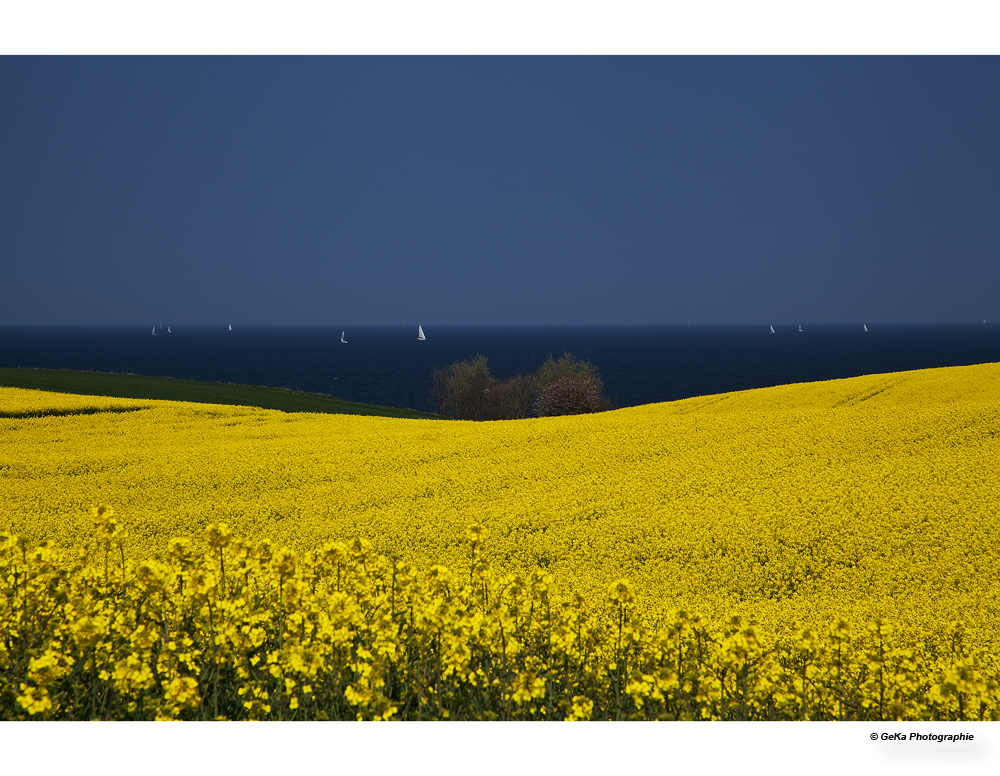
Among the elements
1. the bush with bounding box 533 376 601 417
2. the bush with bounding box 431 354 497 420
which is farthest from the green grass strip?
the bush with bounding box 431 354 497 420

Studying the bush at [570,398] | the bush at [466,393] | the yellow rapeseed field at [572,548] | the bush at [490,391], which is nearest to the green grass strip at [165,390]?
the yellow rapeseed field at [572,548]

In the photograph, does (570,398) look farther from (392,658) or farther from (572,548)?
(392,658)

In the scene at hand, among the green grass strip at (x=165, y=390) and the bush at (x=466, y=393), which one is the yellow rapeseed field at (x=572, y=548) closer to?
the green grass strip at (x=165, y=390)

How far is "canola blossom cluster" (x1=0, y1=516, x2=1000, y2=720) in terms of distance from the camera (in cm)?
370

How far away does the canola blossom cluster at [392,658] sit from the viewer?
370 centimetres

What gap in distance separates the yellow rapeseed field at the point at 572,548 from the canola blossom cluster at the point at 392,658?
0.03 m

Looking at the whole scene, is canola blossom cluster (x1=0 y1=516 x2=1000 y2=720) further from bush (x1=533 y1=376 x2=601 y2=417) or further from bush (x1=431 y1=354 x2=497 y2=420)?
bush (x1=431 y1=354 x2=497 y2=420)

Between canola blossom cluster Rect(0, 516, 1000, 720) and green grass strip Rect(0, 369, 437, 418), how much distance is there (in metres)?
20.7

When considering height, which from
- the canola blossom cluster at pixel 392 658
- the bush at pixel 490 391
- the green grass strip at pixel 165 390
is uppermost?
the bush at pixel 490 391
